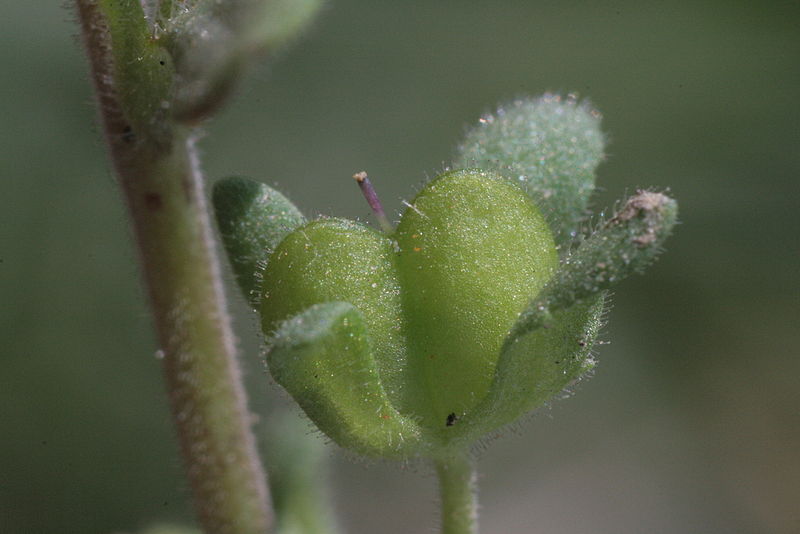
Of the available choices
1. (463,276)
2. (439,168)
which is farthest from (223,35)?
(439,168)

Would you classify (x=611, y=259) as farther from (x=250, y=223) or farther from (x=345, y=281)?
(x=250, y=223)

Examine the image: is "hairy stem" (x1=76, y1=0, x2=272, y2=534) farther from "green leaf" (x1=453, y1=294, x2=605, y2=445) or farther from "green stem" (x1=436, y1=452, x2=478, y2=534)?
"green leaf" (x1=453, y1=294, x2=605, y2=445)

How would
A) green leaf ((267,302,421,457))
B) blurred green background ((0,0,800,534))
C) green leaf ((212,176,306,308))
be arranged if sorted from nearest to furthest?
green leaf ((267,302,421,457)), green leaf ((212,176,306,308)), blurred green background ((0,0,800,534))

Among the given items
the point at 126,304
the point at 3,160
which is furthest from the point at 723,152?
the point at 3,160

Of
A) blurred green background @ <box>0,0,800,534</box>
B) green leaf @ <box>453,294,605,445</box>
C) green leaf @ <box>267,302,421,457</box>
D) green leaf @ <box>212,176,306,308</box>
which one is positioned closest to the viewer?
green leaf @ <box>267,302,421,457</box>

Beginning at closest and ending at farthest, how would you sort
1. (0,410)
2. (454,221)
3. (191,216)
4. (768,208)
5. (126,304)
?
(454,221) < (191,216) < (0,410) < (126,304) < (768,208)

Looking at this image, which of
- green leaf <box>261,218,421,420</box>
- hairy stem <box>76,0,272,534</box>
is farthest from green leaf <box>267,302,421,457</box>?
hairy stem <box>76,0,272,534</box>

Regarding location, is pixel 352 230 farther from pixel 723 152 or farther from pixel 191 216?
pixel 723 152
